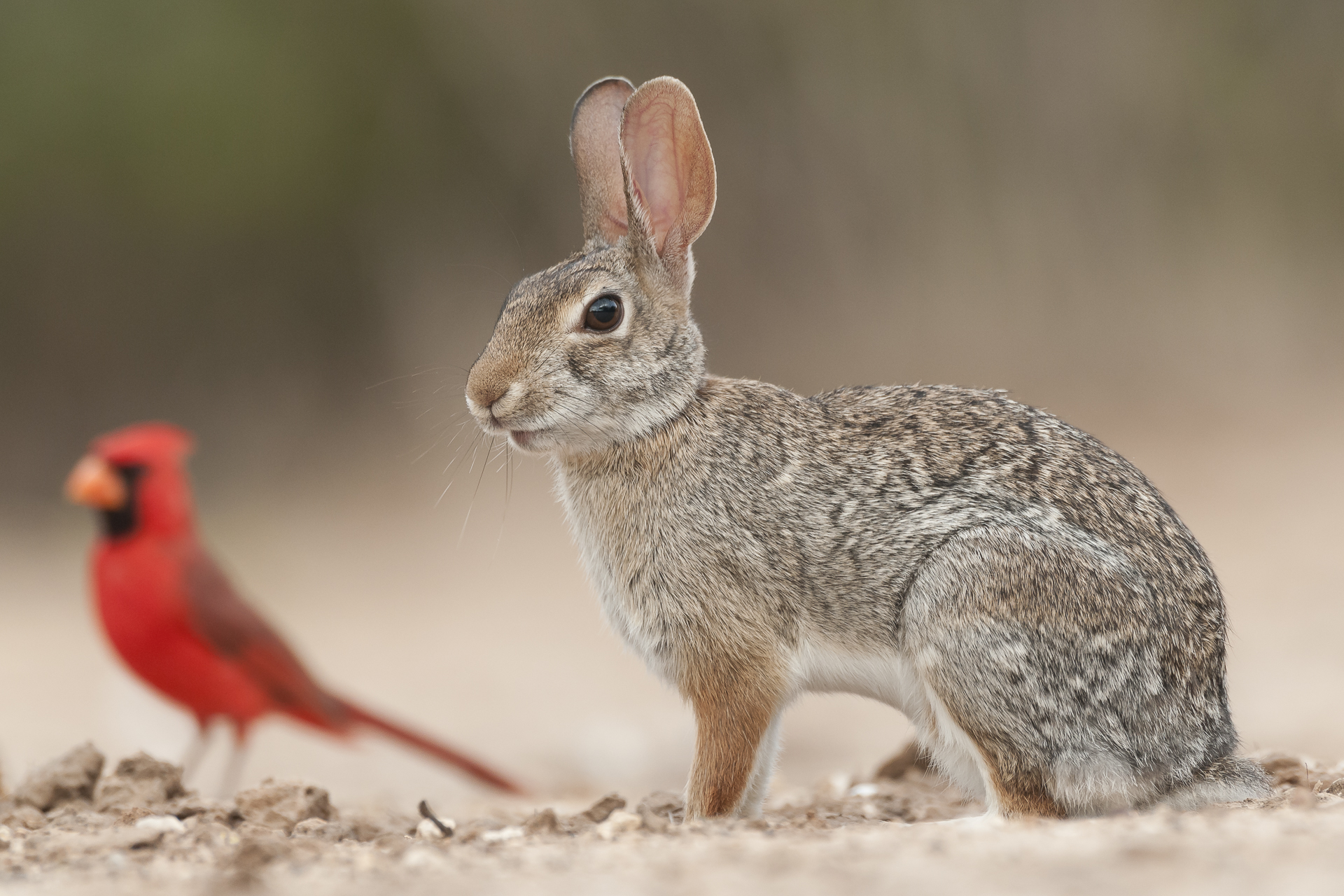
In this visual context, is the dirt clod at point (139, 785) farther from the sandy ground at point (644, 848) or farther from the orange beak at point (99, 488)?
the orange beak at point (99, 488)

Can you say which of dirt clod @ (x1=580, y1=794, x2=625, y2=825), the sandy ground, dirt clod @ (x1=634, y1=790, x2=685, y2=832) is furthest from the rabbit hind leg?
dirt clod @ (x1=580, y1=794, x2=625, y2=825)

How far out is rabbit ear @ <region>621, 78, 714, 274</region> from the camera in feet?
16.4

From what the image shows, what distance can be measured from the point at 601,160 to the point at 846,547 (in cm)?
184

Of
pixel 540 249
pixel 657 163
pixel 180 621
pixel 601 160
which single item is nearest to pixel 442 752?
pixel 180 621

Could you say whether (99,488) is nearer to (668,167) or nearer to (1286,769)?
(668,167)

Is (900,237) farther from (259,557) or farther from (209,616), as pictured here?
(209,616)

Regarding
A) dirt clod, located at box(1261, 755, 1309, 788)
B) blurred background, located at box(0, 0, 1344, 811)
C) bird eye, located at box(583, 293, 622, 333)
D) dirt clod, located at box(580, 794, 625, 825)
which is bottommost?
dirt clod, located at box(580, 794, 625, 825)

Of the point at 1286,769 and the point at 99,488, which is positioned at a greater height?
the point at 99,488

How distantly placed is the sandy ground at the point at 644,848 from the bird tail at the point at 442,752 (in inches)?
46.5

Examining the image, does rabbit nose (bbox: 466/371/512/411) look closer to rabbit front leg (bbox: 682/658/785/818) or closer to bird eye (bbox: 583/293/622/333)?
bird eye (bbox: 583/293/622/333)

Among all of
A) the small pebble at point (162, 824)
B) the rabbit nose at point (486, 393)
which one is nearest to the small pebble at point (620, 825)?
the small pebble at point (162, 824)

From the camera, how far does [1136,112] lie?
45.6 feet

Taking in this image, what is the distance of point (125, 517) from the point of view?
6.96 meters

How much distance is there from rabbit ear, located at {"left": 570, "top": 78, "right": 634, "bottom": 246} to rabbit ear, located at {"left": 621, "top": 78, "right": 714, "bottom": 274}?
0.26 meters
